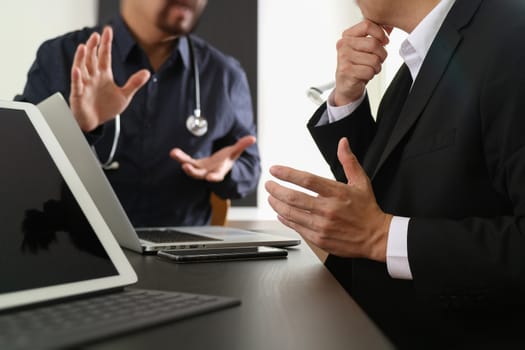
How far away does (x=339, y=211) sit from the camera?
2.44ft

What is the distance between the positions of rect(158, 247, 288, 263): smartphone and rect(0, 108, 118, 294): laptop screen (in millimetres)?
249

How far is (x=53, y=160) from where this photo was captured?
1.87 ft

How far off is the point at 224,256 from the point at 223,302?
1.02 feet

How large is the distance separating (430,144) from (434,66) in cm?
13

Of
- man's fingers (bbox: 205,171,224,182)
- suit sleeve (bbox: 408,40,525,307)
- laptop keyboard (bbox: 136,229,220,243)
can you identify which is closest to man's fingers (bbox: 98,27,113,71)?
man's fingers (bbox: 205,171,224,182)

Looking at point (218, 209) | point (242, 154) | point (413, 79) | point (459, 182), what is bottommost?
point (218, 209)

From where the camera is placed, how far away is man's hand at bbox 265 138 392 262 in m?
0.74

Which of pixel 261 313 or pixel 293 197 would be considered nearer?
pixel 261 313

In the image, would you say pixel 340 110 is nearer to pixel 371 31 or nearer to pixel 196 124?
pixel 371 31

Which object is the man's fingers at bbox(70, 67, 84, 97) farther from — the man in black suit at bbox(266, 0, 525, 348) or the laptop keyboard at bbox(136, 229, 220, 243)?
the man in black suit at bbox(266, 0, 525, 348)

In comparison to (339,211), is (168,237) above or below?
below

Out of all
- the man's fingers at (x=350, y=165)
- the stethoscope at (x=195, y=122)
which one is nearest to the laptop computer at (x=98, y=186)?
the man's fingers at (x=350, y=165)

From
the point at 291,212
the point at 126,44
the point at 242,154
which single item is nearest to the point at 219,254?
the point at 291,212

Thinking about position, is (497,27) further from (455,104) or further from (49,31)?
(49,31)
